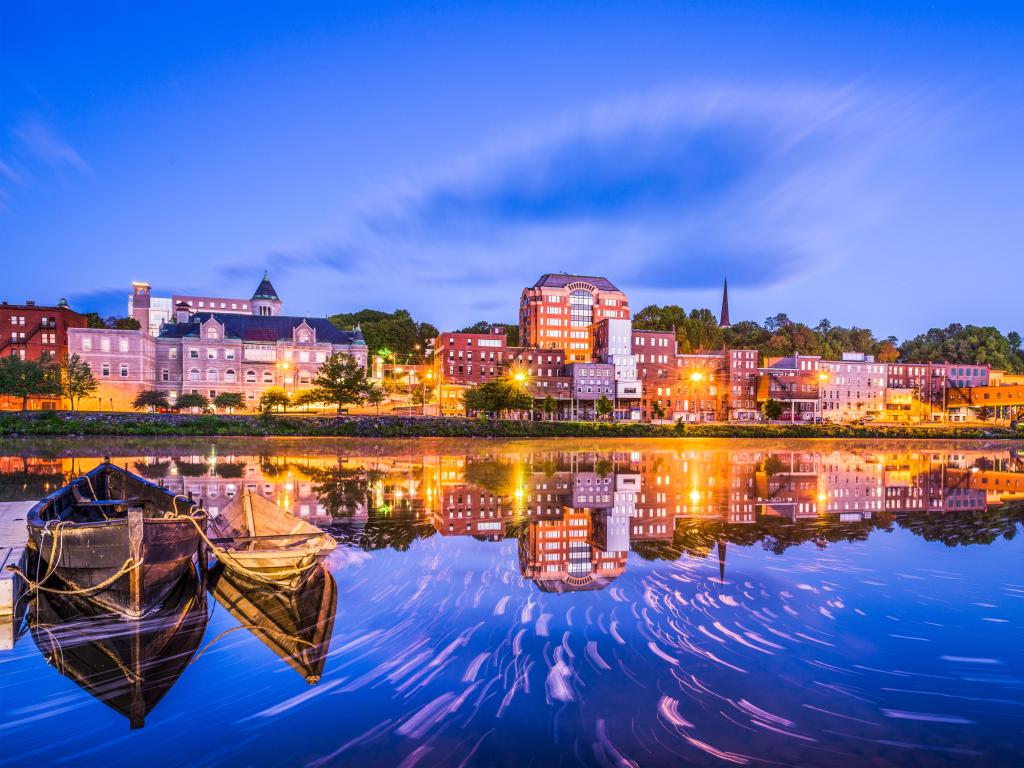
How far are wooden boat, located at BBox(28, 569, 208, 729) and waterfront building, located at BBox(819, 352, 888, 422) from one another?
129 meters

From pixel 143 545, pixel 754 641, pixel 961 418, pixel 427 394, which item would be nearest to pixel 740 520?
pixel 754 641

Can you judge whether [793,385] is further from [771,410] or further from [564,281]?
[564,281]

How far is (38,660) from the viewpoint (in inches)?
346

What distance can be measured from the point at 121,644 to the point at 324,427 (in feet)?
181

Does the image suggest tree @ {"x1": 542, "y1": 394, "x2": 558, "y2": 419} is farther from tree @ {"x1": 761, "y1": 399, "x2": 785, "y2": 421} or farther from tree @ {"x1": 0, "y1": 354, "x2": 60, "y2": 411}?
tree @ {"x1": 0, "y1": 354, "x2": 60, "y2": 411}

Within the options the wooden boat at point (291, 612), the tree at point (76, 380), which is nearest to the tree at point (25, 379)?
the tree at point (76, 380)

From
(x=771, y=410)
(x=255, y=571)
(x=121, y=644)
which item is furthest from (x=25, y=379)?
(x=771, y=410)

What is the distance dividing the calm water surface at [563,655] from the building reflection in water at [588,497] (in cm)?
23

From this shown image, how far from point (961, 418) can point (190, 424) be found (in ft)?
460

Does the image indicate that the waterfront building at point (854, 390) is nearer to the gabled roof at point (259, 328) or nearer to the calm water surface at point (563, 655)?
the gabled roof at point (259, 328)

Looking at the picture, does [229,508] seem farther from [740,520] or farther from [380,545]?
[740,520]

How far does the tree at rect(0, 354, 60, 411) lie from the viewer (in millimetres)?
66562

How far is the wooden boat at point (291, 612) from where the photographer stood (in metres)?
8.89

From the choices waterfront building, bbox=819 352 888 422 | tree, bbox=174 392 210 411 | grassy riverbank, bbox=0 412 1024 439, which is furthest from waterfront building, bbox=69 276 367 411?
waterfront building, bbox=819 352 888 422
